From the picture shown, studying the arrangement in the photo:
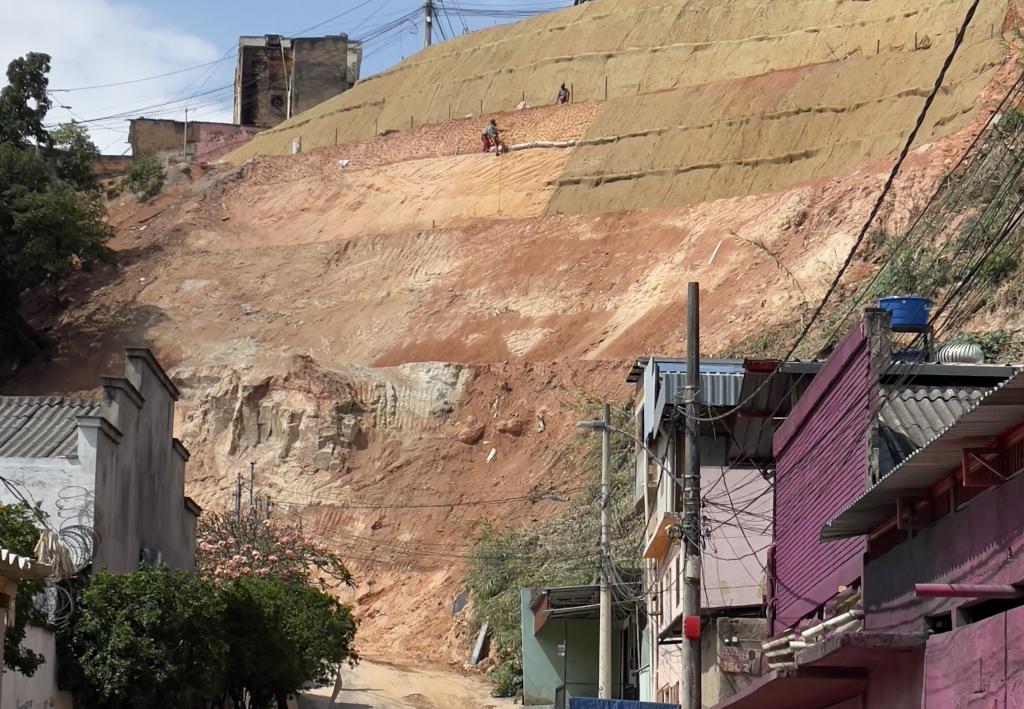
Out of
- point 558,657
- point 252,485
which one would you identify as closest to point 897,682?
point 558,657

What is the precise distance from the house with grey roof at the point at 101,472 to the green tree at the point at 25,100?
47.1 metres

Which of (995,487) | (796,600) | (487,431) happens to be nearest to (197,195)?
(487,431)

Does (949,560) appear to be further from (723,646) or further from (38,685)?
(38,685)

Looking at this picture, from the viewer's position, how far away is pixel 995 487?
42.0 ft

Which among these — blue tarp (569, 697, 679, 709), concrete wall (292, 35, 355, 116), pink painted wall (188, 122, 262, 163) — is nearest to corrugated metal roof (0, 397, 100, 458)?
blue tarp (569, 697, 679, 709)

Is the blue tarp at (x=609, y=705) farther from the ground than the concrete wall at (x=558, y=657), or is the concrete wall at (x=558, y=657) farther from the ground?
the concrete wall at (x=558, y=657)

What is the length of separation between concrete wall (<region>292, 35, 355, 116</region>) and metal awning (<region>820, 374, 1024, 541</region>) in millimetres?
89346

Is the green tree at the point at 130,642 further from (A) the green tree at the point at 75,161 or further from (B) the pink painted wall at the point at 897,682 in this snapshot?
(A) the green tree at the point at 75,161

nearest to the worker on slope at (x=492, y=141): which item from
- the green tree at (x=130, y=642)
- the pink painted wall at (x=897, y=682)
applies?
the green tree at (x=130, y=642)

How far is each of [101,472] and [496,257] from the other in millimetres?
46578

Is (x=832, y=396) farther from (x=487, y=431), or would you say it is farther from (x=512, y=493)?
(x=487, y=431)

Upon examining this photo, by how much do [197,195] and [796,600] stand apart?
220 feet

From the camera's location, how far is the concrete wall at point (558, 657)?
40938 millimetres

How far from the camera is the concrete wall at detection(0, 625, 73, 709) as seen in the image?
2016 centimetres
